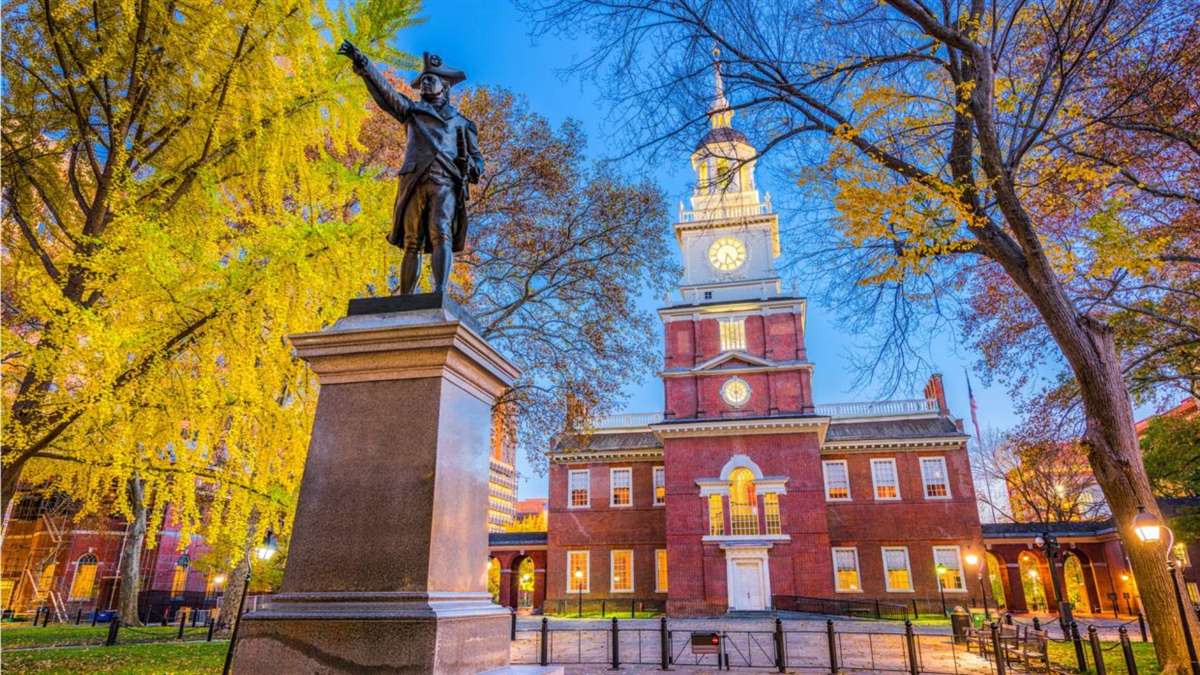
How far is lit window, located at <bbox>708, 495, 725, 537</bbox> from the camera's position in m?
31.5

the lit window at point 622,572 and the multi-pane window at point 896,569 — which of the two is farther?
the lit window at point 622,572

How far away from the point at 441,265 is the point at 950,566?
35076mm

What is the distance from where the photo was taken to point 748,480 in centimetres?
3216

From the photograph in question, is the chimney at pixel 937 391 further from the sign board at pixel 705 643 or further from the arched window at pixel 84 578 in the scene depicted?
the arched window at pixel 84 578

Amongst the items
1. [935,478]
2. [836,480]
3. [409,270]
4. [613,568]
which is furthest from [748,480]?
[409,270]

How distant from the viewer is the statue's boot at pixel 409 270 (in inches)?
209

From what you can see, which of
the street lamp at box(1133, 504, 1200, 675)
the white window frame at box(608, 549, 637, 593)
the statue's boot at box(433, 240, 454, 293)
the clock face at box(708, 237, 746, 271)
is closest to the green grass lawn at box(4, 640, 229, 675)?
the statue's boot at box(433, 240, 454, 293)

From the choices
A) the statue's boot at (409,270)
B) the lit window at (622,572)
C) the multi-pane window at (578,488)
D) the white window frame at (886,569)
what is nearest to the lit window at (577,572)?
the lit window at (622,572)

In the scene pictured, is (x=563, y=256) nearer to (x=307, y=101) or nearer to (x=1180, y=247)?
(x=307, y=101)

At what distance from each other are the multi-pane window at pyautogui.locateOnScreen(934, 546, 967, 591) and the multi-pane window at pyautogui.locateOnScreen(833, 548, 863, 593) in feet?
12.5

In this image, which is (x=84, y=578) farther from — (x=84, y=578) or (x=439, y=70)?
(x=439, y=70)

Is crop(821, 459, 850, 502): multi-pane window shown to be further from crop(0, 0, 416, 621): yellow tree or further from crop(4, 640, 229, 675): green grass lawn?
crop(0, 0, 416, 621): yellow tree

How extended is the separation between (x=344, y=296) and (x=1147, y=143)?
16266 mm

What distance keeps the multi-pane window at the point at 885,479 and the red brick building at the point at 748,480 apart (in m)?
0.08
